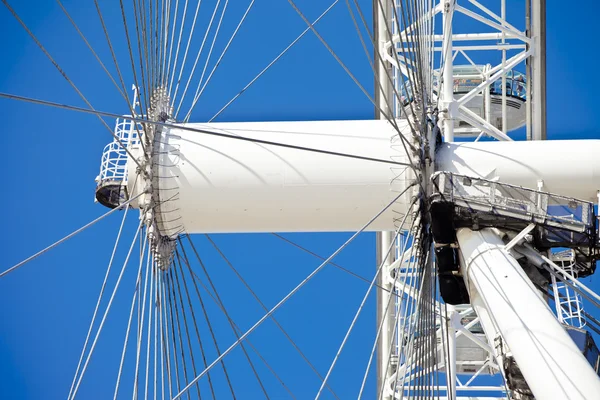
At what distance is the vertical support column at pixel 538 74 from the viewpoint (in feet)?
86.0

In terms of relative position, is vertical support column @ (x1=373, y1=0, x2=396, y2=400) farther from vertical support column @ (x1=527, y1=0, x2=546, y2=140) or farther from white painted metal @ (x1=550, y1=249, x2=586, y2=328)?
white painted metal @ (x1=550, y1=249, x2=586, y2=328)

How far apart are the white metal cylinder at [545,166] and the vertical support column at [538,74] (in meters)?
7.51

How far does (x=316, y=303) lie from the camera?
1601 inches

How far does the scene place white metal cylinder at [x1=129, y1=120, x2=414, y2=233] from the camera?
60.0 feet

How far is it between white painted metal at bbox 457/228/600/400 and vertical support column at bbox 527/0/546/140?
8.55m

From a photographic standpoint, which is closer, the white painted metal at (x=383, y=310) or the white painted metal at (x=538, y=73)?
the white painted metal at (x=538, y=73)

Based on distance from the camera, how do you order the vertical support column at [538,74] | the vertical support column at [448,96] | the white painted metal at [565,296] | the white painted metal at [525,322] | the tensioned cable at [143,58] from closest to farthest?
the white painted metal at [525,322] → the white painted metal at [565,296] → the tensioned cable at [143,58] → the vertical support column at [448,96] → the vertical support column at [538,74]

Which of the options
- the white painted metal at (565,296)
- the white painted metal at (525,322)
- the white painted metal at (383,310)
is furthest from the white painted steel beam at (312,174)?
the white painted metal at (383,310)

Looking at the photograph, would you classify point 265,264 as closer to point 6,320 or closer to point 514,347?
point 6,320

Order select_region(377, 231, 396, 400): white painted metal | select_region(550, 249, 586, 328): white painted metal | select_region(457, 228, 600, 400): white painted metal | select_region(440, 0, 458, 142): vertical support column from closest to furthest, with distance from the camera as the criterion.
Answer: select_region(457, 228, 600, 400): white painted metal, select_region(550, 249, 586, 328): white painted metal, select_region(440, 0, 458, 142): vertical support column, select_region(377, 231, 396, 400): white painted metal

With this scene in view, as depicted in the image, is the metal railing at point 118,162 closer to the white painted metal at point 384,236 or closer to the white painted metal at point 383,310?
the white painted metal at point 384,236

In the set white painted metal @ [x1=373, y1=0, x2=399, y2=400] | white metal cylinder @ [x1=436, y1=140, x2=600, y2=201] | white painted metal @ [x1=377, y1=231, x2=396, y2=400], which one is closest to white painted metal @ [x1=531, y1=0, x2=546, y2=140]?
white painted metal @ [x1=373, y1=0, x2=399, y2=400]

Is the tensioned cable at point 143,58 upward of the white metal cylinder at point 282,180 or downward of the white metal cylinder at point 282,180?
upward

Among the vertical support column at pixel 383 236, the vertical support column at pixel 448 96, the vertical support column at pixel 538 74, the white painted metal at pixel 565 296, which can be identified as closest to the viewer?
the white painted metal at pixel 565 296
